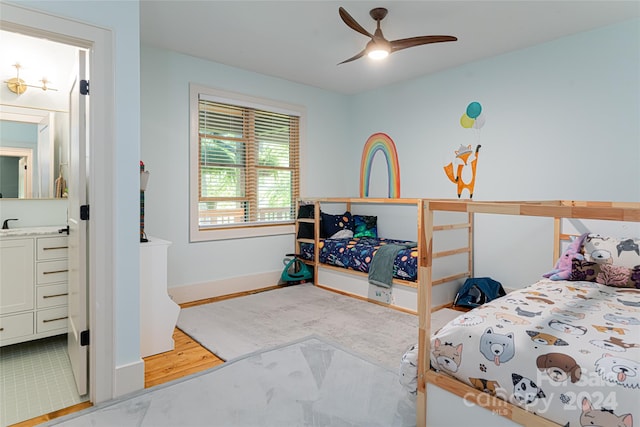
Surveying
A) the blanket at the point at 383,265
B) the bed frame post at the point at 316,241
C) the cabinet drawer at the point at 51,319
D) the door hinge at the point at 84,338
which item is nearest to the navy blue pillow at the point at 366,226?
the bed frame post at the point at 316,241

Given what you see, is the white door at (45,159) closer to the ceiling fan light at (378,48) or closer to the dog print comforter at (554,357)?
the ceiling fan light at (378,48)

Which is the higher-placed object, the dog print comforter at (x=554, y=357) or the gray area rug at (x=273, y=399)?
the dog print comforter at (x=554, y=357)

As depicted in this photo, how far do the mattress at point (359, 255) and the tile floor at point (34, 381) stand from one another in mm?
2557

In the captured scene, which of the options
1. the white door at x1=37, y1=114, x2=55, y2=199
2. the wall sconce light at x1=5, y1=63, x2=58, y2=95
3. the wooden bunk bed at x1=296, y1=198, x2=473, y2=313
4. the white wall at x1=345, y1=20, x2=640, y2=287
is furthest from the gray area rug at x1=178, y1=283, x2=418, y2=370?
the wall sconce light at x1=5, y1=63, x2=58, y2=95

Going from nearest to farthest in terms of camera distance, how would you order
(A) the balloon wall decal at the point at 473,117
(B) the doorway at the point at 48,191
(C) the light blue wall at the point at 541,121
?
1. (B) the doorway at the point at 48,191
2. (C) the light blue wall at the point at 541,121
3. (A) the balloon wall decal at the point at 473,117

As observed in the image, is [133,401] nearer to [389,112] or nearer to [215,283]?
[215,283]

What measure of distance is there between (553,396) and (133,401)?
195 centimetres

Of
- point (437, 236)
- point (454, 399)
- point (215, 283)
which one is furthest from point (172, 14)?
point (454, 399)

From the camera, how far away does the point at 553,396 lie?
1.26m

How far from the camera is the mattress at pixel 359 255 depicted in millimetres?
3432

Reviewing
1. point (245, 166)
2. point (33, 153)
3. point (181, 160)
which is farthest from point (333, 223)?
point (33, 153)

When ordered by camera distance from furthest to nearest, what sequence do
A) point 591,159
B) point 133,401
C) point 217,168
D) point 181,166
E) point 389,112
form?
point 389,112, point 217,168, point 181,166, point 591,159, point 133,401

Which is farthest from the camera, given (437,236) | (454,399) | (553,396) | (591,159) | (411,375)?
(437,236)

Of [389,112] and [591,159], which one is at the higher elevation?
[389,112]
